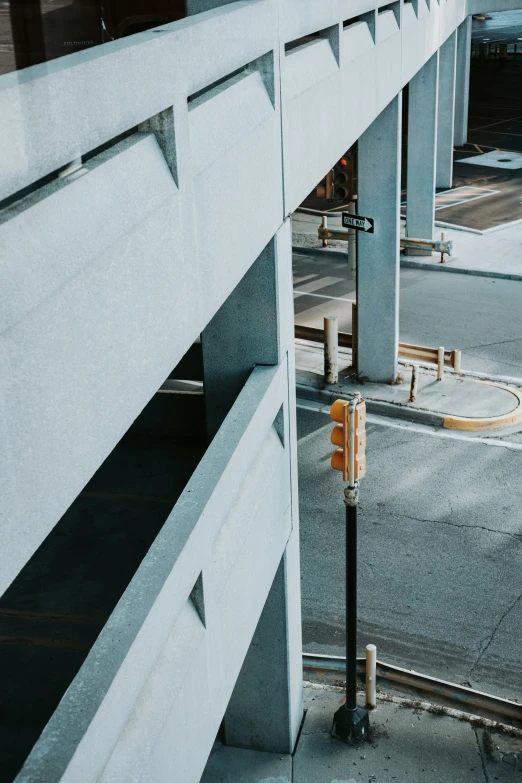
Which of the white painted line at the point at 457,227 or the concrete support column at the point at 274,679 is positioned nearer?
the concrete support column at the point at 274,679

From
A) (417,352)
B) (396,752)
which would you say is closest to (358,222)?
(417,352)

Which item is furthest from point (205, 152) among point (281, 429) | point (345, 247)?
point (345, 247)

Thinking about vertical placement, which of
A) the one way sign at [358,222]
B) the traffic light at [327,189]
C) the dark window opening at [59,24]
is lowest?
the one way sign at [358,222]

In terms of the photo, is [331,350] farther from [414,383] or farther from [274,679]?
[274,679]

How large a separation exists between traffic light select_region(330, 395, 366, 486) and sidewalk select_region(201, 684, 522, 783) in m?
2.27

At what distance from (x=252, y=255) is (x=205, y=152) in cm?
98

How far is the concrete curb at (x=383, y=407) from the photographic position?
512 inches

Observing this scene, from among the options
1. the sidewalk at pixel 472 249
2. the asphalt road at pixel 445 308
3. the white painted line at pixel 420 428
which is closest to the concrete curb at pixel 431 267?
the sidewalk at pixel 472 249

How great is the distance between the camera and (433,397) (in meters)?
13.5

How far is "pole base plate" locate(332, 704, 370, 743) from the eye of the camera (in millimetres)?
7395

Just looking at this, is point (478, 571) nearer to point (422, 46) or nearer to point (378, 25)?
point (378, 25)

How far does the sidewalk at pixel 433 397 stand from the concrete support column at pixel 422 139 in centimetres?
677

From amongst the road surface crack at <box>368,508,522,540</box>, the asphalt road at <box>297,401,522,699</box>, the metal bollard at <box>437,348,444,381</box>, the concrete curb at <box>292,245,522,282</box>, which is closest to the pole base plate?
the asphalt road at <box>297,401,522,699</box>

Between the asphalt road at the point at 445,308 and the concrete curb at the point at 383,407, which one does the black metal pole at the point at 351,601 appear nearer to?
the concrete curb at the point at 383,407
